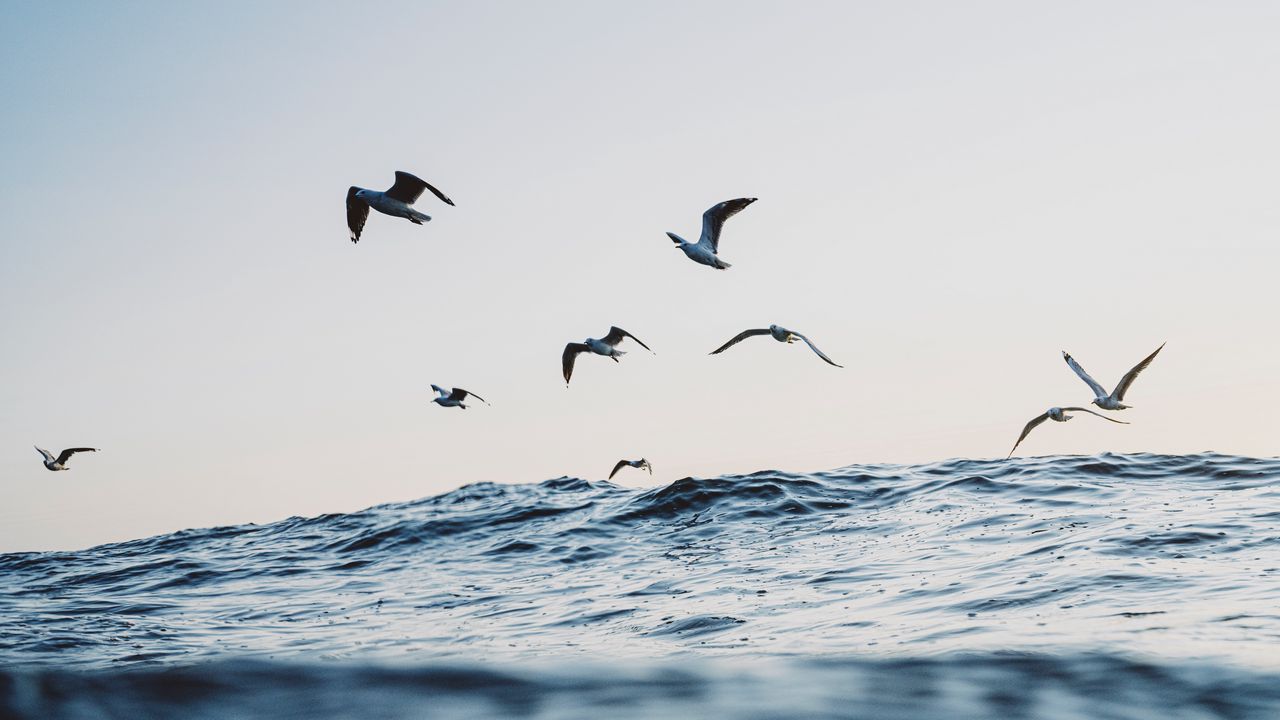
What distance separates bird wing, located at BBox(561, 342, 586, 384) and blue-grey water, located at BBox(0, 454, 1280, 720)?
307cm

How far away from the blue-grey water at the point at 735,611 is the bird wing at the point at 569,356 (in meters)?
3.07

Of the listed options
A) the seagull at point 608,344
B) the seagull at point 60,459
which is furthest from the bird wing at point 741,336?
the seagull at point 60,459

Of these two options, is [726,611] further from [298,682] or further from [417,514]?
[417,514]

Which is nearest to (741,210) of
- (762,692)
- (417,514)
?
(762,692)

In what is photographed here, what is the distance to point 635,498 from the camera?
74.9 ft

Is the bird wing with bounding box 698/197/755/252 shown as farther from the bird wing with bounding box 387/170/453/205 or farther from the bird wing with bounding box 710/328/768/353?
the bird wing with bounding box 387/170/453/205

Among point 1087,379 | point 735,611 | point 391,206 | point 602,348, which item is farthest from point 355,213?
point 1087,379

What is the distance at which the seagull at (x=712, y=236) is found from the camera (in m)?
17.2

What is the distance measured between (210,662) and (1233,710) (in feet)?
28.7

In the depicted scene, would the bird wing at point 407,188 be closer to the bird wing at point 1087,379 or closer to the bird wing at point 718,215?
the bird wing at point 718,215

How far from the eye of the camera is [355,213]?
16625 millimetres

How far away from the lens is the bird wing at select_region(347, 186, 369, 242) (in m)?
16.5

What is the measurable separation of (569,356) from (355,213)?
19.5 ft

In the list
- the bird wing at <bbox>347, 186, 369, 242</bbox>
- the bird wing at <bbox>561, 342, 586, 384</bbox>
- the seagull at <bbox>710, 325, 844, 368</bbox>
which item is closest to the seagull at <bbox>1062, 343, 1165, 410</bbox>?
the seagull at <bbox>710, 325, 844, 368</bbox>
